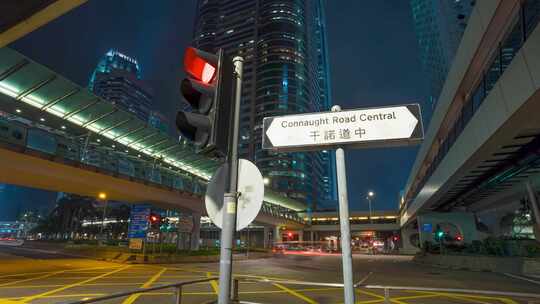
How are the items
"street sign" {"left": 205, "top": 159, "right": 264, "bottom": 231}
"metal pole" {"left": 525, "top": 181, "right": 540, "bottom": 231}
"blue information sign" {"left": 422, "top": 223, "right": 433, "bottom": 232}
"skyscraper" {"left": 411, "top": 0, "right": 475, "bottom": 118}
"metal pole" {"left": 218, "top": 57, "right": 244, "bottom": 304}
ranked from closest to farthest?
"metal pole" {"left": 218, "top": 57, "right": 244, "bottom": 304}
"street sign" {"left": 205, "top": 159, "right": 264, "bottom": 231}
"metal pole" {"left": 525, "top": 181, "right": 540, "bottom": 231}
"blue information sign" {"left": 422, "top": 223, "right": 433, "bottom": 232}
"skyscraper" {"left": 411, "top": 0, "right": 475, "bottom": 118}

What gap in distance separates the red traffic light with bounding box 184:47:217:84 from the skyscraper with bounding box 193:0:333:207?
94.7m

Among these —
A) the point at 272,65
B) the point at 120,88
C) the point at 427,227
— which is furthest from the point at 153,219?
the point at 120,88

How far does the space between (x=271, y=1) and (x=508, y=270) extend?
131247 millimetres

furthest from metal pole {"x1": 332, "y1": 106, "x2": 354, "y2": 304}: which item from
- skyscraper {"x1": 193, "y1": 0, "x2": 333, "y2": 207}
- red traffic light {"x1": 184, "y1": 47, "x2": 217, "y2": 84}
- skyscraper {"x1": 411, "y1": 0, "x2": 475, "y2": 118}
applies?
skyscraper {"x1": 193, "y1": 0, "x2": 333, "y2": 207}

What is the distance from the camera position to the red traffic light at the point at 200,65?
280 centimetres

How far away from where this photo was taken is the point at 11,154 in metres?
13.6

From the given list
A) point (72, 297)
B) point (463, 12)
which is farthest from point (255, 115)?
point (72, 297)

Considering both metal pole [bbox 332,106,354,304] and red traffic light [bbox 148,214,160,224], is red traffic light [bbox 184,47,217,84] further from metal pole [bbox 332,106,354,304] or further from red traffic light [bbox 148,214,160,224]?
red traffic light [bbox 148,214,160,224]

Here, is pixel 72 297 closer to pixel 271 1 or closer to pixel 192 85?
pixel 192 85

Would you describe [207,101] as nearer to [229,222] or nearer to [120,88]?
[229,222]

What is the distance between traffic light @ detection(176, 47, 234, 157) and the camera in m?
2.48

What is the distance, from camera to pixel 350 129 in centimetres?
287

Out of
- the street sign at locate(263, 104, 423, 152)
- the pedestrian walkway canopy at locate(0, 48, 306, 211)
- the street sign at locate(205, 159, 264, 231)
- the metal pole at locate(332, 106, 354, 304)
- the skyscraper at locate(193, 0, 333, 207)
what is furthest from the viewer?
the skyscraper at locate(193, 0, 333, 207)

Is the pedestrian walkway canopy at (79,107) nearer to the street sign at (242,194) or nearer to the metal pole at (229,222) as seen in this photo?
the street sign at (242,194)
